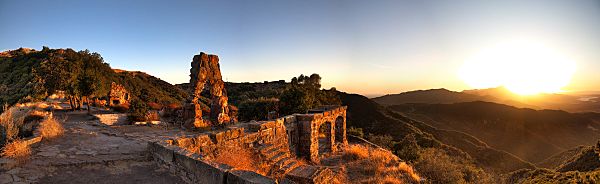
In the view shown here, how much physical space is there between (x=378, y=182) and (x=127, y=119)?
1383 centimetres

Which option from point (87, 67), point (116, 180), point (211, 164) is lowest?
point (116, 180)

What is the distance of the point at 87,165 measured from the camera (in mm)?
6207

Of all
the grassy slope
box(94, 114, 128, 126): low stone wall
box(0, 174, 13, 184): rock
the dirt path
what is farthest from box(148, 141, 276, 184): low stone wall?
the grassy slope

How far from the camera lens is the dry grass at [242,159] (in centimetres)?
712

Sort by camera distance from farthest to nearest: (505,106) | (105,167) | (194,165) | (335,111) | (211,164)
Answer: (505,106)
(335,111)
(105,167)
(194,165)
(211,164)

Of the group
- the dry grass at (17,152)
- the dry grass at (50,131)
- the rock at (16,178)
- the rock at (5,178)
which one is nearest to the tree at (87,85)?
the dry grass at (50,131)

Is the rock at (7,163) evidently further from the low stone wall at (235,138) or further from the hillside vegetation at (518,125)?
the hillside vegetation at (518,125)

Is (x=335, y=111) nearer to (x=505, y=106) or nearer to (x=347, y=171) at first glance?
(x=347, y=171)

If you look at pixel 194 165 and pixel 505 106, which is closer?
pixel 194 165

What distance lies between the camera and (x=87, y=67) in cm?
1850

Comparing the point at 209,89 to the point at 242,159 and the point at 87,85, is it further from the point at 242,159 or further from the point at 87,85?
the point at 242,159

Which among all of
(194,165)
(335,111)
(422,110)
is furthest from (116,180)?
(422,110)

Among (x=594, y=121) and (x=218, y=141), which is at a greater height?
(x=218, y=141)

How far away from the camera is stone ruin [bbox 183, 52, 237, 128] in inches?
650
